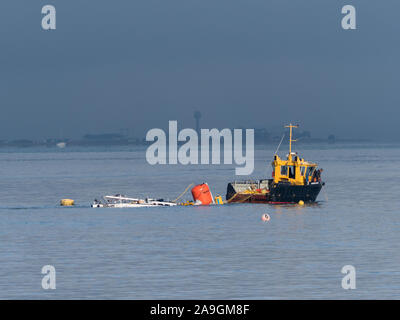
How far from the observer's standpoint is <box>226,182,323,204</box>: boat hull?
361 feet

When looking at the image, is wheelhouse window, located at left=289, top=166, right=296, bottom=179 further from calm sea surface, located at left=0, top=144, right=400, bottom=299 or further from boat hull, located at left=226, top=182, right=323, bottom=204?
calm sea surface, located at left=0, top=144, right=400, bottom=299

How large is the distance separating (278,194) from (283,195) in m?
0.70

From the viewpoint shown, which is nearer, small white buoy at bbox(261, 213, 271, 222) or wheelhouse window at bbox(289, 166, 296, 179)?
small white buoy at bbox(261, 213, 271, 222)

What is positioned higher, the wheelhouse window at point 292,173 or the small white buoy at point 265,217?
the wheelhouse window at point 292,173

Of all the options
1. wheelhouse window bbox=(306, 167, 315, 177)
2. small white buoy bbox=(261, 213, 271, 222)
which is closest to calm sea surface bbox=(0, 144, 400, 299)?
small white buoy bbox=(261, 213, 271, 222)

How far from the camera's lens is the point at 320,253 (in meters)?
64.4

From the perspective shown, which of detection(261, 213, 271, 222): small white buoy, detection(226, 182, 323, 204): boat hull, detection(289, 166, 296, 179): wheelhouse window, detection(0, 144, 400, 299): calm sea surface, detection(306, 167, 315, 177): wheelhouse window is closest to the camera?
detection(0, 144, 400, 299): calm sea surface

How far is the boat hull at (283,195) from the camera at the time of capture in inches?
4333

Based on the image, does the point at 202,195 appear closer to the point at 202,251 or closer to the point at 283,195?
the point at 283,195

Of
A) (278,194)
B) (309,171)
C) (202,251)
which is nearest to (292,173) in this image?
(309,171)

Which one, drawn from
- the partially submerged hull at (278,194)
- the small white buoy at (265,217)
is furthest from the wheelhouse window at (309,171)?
the small white buoy at (265,217)

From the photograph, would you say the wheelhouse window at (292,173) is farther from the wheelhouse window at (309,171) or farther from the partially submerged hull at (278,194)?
the wheelhouse window at (309,171)
